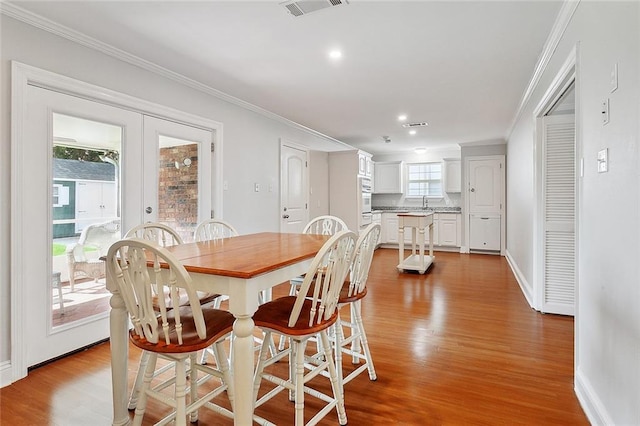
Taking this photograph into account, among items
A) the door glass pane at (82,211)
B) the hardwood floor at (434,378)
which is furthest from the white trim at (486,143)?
the door glass pane at (82,211)

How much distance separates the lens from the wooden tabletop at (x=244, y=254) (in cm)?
140

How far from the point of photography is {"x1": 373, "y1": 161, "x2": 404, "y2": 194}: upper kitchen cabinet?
8.24 m

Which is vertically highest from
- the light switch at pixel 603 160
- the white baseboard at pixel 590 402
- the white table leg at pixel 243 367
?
the light switch at pixel 603 160

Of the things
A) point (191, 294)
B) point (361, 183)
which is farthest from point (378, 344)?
point (361, 183)

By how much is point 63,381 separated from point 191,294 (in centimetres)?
156

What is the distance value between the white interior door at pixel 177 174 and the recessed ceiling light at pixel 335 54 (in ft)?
5.38

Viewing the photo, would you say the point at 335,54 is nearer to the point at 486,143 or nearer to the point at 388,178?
the point at 486,143

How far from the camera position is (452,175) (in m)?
7.71

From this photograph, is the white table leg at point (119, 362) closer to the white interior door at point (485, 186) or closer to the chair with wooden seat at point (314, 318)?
the chair with wooden seat at point (314, 318)

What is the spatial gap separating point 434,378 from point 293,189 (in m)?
3.71

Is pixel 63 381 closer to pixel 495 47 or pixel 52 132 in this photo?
pixel 52 132

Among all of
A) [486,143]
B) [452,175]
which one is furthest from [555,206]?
[452,175]

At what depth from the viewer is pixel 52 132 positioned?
7.71 ft

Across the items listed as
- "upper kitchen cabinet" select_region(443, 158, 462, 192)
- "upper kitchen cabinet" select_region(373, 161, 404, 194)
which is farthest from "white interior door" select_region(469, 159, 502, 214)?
"upper kitchen cabinet" select_region(373, 161, 404, 194)
